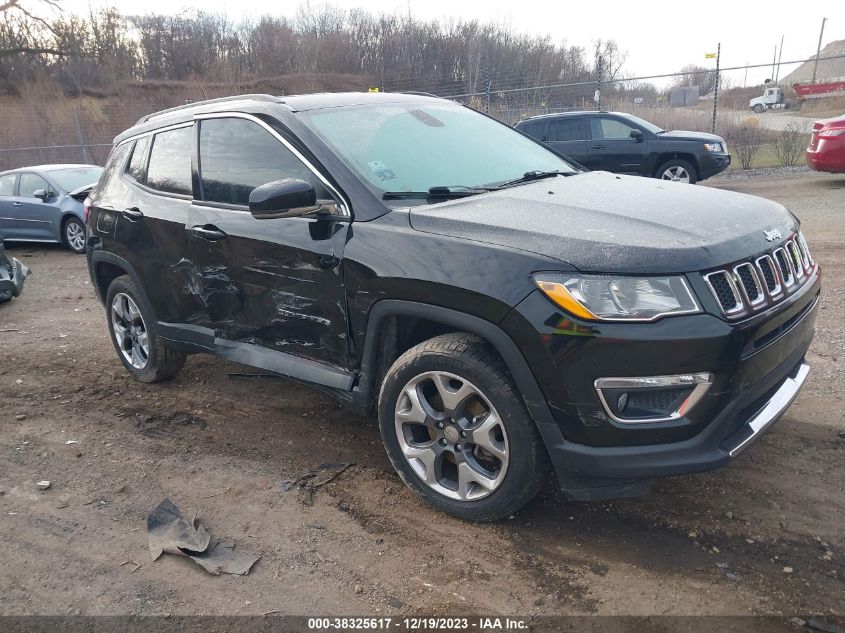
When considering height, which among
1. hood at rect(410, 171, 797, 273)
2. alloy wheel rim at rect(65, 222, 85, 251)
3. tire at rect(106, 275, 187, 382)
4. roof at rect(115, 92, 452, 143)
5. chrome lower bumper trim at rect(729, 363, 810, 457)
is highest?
roof at rect(115, 92, 452, 143)

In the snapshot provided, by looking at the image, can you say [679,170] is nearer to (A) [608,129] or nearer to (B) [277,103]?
(A) [608,129]

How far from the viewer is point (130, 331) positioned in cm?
504

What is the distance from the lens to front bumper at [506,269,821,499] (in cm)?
243

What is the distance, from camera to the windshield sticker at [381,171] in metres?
3.30

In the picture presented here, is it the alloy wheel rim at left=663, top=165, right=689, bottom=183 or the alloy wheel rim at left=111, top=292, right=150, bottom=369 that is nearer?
the alloy wheel rim at left=111, top=292, right=150, bottom=369

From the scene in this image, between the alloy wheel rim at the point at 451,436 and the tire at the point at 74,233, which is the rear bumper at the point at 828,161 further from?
the tire at the point at 74,233

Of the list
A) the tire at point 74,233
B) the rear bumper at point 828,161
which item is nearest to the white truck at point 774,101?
the rear bumper at point 828,161

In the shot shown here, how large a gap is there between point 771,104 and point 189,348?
42.4 meters

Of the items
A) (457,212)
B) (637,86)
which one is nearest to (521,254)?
(457,212)

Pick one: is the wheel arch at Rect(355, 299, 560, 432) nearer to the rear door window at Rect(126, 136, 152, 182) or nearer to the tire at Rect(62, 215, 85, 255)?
the rear door window at Rect(126, 136, 152, 182)

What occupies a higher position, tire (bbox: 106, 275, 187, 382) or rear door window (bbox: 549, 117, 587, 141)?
rear door window (bbox: 549, 117, 587, 141)

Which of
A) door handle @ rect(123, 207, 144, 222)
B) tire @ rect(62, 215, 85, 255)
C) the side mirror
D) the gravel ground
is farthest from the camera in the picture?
the gravel ground

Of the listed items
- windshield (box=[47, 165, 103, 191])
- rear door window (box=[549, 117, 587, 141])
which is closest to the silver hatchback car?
windshield (box=[47, 165, 103, 191])

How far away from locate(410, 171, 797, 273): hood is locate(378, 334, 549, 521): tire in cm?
51
